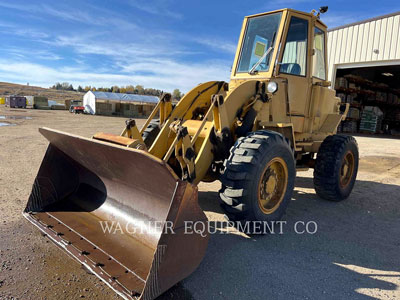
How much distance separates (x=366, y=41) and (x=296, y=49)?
43.1 ft

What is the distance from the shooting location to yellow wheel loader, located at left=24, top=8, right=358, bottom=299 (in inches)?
102

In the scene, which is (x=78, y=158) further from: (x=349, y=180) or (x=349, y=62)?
(x=349, y=62)

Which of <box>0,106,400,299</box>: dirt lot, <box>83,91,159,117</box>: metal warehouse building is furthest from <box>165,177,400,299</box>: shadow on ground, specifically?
<box>83,91,159,117</box>: metal warehouse building

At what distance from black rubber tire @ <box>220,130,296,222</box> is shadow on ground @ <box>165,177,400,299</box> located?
0.39m

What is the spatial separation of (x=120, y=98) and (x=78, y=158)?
37.6 meters

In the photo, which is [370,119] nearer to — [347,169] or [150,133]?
[347,169]

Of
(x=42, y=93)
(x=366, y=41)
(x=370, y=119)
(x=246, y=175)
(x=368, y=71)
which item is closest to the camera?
(x=246, y=175)

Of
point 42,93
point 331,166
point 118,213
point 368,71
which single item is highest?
point 368,71

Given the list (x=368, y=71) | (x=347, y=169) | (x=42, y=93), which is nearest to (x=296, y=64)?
(x=347, y=169)

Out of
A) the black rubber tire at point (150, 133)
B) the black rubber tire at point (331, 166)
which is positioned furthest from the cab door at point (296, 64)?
the black rubber tire at point (150, 133)

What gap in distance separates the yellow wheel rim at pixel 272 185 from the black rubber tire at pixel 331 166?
149 centimetres

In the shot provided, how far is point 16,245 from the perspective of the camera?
341cm

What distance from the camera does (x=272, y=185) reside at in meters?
3.96

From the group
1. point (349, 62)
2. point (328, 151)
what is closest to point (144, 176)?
point (328, 151)
